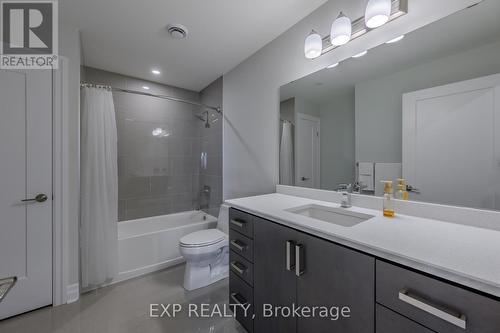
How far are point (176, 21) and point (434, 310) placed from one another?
2.28 m

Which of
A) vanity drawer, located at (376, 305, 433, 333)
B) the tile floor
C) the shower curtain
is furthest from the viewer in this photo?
the shower curtain

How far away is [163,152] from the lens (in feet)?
9.93

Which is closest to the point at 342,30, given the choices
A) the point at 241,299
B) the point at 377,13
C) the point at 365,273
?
the point at 377,13

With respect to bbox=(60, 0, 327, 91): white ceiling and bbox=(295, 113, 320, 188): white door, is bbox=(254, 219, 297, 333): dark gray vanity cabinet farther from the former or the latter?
bbox=(60, 0, 327, 91): white ceiling

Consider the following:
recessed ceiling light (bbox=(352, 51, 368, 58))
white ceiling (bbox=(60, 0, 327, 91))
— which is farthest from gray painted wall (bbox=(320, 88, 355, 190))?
white ceiling (bbox=(60, 0, 327, 91))

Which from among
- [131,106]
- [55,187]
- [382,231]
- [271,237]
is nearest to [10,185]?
[55,187]

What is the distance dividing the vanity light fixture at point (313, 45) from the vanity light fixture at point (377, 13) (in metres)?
0.35

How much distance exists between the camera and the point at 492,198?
93cm

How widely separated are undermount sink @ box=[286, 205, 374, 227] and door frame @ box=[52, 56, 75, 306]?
6.18 feet

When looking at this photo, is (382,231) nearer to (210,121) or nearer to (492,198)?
(492,198)

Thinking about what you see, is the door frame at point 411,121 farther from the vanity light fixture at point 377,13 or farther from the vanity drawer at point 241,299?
the vanity drawer at point 241,299

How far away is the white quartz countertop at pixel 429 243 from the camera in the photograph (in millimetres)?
562

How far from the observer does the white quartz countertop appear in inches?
22.1

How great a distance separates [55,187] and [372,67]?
259 centimetres
